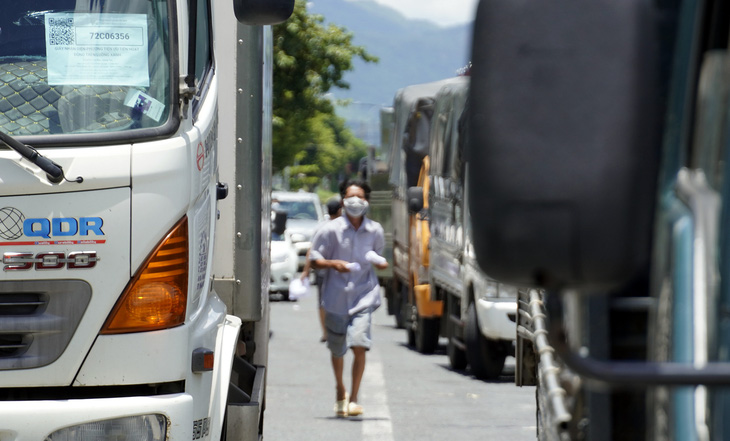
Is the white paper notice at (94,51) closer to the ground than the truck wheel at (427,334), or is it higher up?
higher up

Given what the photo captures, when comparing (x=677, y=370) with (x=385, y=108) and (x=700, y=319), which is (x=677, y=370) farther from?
(x=385, y=108)

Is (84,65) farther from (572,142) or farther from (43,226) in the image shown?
(572,142)

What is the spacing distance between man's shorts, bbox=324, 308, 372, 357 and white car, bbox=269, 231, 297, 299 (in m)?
11.0

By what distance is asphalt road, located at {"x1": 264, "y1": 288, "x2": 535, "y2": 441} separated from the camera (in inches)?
362

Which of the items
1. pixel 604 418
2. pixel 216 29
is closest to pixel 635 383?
A: pixel 604 418

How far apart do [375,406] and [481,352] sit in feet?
6.72

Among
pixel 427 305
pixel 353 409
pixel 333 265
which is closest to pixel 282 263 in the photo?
pixel 427 305

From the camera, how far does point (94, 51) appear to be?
472 cm

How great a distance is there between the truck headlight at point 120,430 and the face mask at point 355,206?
230 inches

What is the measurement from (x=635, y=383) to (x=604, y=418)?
0.99 m

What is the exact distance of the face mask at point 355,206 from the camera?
1034 cm

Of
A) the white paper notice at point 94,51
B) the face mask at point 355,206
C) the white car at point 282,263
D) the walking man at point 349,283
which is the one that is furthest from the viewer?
the white car at point 282,263

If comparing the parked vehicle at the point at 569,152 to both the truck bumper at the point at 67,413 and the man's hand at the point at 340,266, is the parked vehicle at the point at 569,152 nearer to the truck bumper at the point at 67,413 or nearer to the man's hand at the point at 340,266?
the truck bumper at the point at 67,413

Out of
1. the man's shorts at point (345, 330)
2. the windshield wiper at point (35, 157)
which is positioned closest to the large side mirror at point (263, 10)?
the windshield wiper at point (35, 157)
